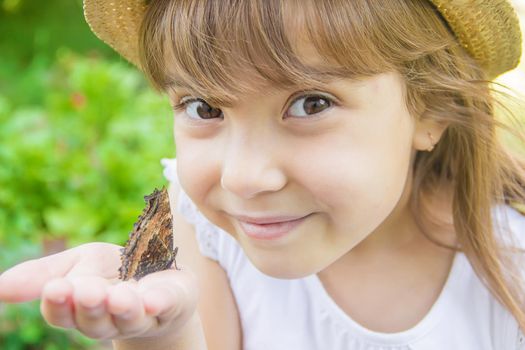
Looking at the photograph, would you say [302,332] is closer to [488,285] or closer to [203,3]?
[488,285]

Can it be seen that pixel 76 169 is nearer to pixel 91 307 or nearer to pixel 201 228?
pixel 201 228

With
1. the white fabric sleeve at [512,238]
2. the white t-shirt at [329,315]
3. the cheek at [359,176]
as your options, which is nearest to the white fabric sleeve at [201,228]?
the white t-shirt at [329,315]

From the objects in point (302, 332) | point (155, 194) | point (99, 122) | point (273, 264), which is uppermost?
point (99, 122)

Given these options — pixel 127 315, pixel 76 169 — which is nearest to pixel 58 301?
pixel 127 315

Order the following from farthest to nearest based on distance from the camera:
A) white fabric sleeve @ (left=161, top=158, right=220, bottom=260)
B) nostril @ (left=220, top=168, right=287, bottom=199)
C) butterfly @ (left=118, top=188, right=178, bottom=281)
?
white fabric sleeve @ (left=161, top=158, right=220, bottom=260) → nostril @ (left=220, top=168, right=287, bottom=199) → butterfly @ (left=118, top=188, right=178, bottom=281)

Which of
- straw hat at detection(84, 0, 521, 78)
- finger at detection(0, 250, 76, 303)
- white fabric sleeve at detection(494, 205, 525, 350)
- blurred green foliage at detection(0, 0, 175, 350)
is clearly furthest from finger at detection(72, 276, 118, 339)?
blurred green foliage at detection(0, 0, 175, 350)

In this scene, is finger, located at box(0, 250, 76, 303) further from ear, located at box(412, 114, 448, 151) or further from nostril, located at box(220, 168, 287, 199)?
ear, located at box(412, 114, 448, 151)

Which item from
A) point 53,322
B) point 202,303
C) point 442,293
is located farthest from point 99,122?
point 53,322
